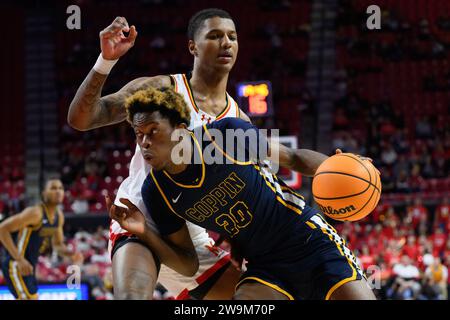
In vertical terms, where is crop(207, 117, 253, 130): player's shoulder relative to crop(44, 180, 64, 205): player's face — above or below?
above

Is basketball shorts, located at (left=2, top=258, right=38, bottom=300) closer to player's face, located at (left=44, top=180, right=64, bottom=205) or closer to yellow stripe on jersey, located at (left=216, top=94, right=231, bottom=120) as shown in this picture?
player's face, located at (left=44, top=180, right=64, bottom=205)

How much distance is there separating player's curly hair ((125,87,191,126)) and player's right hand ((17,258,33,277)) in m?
4.32

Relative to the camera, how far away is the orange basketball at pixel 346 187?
11.7 ft

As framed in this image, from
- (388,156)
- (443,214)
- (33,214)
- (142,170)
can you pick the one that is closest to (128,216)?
(142,170)

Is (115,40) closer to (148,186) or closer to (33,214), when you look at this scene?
(148,186)

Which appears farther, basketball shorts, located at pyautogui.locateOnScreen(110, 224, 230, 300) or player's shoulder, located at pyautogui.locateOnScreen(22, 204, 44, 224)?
player's shoulder, located at pyautogui.locateOnScreen(22, 204, 44, 224)

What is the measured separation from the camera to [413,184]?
43.8 feet

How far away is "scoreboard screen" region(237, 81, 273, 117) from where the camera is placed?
8508 mm

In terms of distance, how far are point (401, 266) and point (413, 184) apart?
10.6 ft

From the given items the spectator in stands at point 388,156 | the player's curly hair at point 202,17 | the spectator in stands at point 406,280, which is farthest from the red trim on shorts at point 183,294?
the spectator in stands at point 388,156

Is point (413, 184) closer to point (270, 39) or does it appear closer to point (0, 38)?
point (270, 39)

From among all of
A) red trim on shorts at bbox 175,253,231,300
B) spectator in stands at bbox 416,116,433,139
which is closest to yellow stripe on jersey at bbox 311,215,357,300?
red trim on shorts at bbox 175,253,231,300

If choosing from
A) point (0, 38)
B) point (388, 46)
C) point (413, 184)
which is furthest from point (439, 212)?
point (0, 38)

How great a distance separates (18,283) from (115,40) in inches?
185
